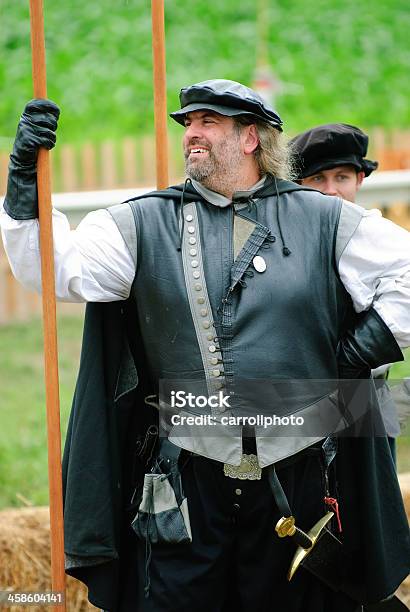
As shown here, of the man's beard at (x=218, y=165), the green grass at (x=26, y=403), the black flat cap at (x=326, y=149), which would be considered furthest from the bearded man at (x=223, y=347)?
the green grass at (x=26, y=403)

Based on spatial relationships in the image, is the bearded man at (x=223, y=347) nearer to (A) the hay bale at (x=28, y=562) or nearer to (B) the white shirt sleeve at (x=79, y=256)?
(B) the white shirt sleeve at (x=79, y=256)

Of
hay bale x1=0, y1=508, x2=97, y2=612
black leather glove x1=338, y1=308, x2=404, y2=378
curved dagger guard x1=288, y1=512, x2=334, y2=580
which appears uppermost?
black leather glove x1=338, y1=308, x2=404, y2=378

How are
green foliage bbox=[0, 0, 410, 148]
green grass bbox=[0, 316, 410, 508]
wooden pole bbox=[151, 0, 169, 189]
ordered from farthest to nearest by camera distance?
green foliage bbox=[0, 0, 410, 148]
green grass bbox=[0, 316, 410, 508]
wooden pole bbox=[151, 0, 169, 189]

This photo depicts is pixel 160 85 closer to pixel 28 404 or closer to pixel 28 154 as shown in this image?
pixel 28 154

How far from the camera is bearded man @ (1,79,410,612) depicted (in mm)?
3541

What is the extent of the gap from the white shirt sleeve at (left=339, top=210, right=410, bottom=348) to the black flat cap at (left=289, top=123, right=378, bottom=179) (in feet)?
2.75

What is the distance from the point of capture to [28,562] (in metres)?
4.75

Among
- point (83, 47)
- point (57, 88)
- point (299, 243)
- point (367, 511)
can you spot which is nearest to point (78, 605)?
point (367, 511)

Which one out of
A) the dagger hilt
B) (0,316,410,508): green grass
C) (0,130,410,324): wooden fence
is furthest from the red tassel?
(0,130,410,324): wooden fence

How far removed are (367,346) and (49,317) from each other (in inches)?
41.7

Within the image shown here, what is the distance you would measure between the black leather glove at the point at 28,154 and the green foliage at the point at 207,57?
7751mm

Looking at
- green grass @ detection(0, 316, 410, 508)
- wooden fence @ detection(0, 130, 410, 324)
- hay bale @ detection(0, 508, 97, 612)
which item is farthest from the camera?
wooden fence @ detection(0, 130, 410, 324)

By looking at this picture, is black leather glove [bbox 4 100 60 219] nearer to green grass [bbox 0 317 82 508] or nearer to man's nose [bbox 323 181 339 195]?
man's nose [bbox 323 181 339 195]

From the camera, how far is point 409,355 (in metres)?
6.78
